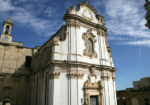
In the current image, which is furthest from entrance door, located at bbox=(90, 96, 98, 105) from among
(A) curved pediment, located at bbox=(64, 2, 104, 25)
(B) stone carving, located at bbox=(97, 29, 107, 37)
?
(A) curved pediment, located at bbox=(64, 2, 104, 25)

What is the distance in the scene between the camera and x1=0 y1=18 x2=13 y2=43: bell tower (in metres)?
21.3

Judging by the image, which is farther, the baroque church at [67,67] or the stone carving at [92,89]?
the stone carving at [92,89]

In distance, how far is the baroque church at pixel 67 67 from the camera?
42.5 ft

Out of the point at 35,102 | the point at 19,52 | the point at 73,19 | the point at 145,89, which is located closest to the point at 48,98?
the point at 35,102

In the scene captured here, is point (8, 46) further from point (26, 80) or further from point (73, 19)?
point (73, 19)

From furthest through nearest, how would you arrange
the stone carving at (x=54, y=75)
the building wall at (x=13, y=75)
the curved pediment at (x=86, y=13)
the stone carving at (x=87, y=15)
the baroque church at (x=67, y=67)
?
the building wall at (x=13, y=75) < the stone carving at (x=87, y=15) < the curved pediment at (x=86, y=13) < the baroque church at (x=67, y=67) < the stone carving at (x=54, y=75)

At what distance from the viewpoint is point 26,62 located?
2158 centimetres

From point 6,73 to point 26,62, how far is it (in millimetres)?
3734

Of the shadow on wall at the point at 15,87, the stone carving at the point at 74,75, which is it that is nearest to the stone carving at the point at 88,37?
the stone carving at the point at 74,75

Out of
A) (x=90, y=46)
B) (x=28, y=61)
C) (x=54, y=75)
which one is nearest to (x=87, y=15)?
(x=90, y=46)

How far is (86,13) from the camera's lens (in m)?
18.0

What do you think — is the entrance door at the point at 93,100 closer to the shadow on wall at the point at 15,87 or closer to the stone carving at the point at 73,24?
the stone carving at the point at 73,24

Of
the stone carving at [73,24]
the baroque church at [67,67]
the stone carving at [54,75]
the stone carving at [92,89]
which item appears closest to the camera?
the stone carving at [54,75]

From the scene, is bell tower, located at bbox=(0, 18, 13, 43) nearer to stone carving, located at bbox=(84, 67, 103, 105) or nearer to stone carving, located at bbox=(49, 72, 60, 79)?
stone carving, located at bbox=(49, 72, 60, 79)
